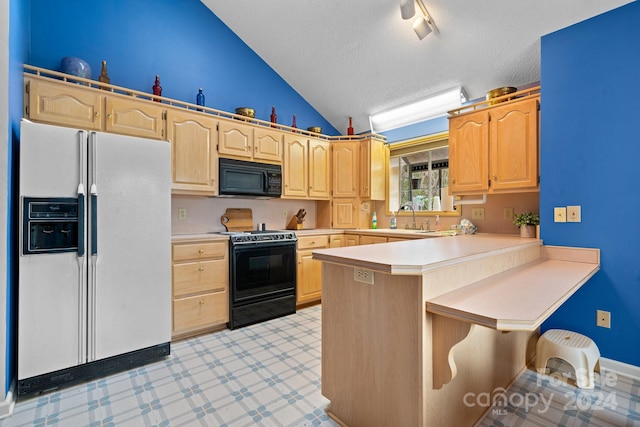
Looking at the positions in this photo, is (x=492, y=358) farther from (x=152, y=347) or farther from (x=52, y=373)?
(x=52, y=373)

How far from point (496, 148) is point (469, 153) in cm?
25

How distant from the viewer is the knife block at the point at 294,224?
13.2 ft

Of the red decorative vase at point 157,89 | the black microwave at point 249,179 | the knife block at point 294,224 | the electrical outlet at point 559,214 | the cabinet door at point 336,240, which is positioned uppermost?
the red decorative vase at point 157,89

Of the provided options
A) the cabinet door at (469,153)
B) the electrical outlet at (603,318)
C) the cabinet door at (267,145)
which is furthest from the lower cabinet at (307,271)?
the electrical outlet at (603,318)

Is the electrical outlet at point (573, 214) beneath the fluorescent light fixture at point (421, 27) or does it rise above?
beneath

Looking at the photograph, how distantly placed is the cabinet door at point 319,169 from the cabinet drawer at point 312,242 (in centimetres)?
59

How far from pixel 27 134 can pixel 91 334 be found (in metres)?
1.34

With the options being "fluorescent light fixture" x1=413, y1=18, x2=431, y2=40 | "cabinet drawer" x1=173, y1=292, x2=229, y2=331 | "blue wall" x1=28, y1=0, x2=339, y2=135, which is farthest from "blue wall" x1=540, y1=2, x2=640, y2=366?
"blue wall" x1=28, y1=0, x2=339, y2=135

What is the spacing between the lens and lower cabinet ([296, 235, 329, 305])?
3469mm

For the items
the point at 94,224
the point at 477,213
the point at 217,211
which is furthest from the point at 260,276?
the point at 477,213

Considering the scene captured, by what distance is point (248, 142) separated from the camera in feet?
10.8

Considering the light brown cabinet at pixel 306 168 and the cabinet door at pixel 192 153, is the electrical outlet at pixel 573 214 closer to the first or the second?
the light brown cabinet at pixel 306 168

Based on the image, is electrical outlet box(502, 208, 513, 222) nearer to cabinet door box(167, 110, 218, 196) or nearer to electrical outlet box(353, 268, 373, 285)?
electrical outlet box(353, 268, 373, 285)

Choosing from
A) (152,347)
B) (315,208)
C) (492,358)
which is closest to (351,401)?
(492,358)
